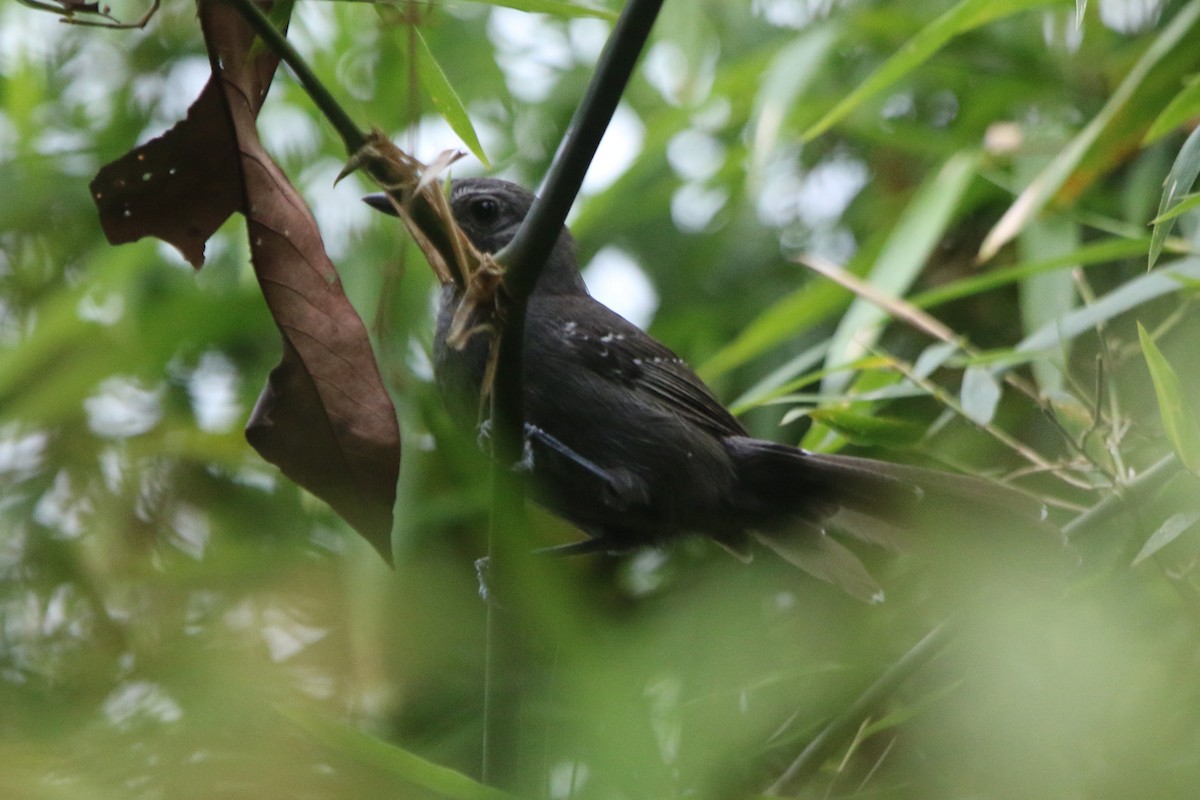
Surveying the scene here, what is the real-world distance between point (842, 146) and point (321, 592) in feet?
7.61

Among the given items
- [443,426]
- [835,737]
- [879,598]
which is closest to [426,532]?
[443,426]

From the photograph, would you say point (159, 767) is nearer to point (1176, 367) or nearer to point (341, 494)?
point (341, 494)

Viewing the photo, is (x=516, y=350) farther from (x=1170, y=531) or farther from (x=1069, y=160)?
(x=1069, y=160)

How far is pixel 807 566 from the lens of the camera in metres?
2.89

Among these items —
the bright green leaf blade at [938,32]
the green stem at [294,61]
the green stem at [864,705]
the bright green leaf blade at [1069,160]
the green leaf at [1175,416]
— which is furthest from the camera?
the bright green leaf blade at [1069,160]

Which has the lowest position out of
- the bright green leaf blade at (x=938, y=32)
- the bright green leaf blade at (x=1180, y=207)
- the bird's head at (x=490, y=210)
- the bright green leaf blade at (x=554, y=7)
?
the bird's head at (x=490, y=210)

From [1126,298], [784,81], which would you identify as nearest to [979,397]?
[1126,298]

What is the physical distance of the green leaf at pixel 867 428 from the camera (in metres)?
2.41

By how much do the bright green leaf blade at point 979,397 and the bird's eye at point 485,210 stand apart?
4.26ft

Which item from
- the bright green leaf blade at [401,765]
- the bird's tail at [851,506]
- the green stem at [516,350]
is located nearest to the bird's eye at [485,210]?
the bird's tail at [851,506]

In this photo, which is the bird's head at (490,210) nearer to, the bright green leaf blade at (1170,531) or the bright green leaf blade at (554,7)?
the bright green leaf blade at (554,7)

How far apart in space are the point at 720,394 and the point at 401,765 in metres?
2.44

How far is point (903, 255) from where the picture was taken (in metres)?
3.20

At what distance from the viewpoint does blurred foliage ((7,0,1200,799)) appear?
2.06m
